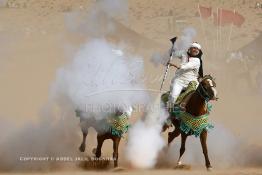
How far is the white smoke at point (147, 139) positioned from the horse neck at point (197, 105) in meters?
0.94

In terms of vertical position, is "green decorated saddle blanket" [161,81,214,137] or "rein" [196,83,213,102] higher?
"rein" [196,83,213,102]

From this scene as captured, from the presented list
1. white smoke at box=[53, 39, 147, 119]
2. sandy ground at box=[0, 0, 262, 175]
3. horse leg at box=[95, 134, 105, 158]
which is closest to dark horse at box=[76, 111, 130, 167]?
horse leg at box=[95, 134, 105, 158]

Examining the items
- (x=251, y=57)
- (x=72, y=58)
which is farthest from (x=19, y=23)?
(x=72, y=58)

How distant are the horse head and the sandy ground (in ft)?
5.05

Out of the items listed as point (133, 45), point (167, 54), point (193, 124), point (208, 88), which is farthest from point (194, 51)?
point (133, 45)

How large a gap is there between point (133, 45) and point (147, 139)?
21664mm

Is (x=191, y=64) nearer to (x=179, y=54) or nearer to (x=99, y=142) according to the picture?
(x=179, y=54)

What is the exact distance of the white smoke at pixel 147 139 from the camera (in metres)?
14.4

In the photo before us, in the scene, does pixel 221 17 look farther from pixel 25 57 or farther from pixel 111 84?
pixel 111 84

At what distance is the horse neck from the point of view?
554 inches

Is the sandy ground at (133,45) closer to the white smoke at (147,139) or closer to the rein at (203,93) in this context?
the white smoke at (147,139)

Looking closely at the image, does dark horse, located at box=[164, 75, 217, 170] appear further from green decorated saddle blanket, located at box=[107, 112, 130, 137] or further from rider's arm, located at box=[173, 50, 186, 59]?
green decorated saddle blanket, located at box=[107, 112, 130, 137]

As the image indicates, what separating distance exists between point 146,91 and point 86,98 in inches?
54.1

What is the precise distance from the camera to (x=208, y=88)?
13648 mm
